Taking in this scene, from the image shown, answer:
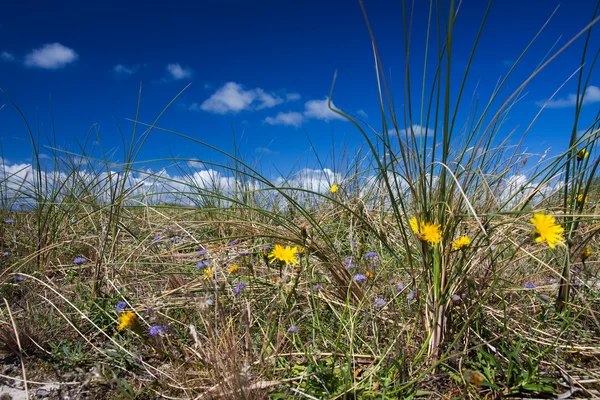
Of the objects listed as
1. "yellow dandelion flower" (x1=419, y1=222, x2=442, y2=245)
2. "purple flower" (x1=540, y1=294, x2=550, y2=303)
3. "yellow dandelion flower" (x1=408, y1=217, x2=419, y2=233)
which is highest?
"yellow dandelion flower" (x1=408, y1=217, x2=419, y2=233)

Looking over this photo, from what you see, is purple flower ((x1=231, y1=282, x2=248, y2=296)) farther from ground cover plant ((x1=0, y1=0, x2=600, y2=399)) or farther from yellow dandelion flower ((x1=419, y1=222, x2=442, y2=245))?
yellow dandelion flower ((x1=419, y1=222, x2=442, y2=245))

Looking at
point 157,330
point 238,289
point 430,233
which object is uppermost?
point 430,233

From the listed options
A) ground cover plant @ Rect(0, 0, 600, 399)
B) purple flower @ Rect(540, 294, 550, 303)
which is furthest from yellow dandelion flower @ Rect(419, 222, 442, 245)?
purple flower @ Rect(540, 294, 550, 303)

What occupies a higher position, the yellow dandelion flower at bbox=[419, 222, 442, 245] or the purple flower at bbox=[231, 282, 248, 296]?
the yellow dandelion flower at bbox=[419, 222, 442, 245]

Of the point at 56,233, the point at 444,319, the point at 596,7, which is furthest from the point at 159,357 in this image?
the point at 596,7

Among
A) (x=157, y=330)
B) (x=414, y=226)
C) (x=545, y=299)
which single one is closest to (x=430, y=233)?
(x=414, y=226)

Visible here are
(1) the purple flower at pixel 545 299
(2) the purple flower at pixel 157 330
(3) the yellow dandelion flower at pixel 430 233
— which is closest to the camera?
(3) the yellow dandelion flower at pixel 430 233

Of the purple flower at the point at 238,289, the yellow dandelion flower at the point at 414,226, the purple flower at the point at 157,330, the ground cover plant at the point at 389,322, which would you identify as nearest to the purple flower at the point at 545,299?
the ground cover plant at the point at 389,322

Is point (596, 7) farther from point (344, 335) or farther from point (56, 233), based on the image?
point (56, 233)

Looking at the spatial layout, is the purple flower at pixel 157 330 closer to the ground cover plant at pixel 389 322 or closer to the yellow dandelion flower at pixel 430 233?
the ground cover plant at pixel 389 322

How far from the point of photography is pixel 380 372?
1.03 metres

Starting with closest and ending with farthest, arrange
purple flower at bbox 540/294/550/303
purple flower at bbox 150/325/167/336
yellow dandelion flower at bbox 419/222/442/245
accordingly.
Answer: yellow dandelion flower at bbox 419/222/442/245
purple flower at bbox 150/325/167/336
purple flower at bbox 540/294/550/303

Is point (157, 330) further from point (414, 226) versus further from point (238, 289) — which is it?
point (414, 226)

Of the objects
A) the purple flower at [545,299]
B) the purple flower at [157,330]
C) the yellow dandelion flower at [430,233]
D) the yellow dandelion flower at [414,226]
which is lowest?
the purple flower at [157,330]
